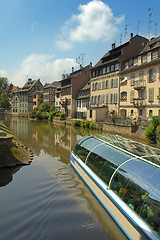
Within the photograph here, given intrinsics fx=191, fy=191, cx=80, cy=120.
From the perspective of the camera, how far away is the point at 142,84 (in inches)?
1045

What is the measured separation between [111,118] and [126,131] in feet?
13.2

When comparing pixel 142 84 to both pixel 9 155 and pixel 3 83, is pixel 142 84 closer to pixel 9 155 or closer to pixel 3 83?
pixel 9 155

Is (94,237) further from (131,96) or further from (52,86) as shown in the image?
(52,86)

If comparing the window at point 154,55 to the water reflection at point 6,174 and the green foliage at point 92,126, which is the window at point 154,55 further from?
the water reflection at point 6,174

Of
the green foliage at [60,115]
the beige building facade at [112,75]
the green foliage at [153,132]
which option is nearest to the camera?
the green foliage at [153,132]

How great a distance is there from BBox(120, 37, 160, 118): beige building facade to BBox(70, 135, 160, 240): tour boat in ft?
59.8

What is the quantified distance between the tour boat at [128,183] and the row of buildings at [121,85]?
18.4 metres

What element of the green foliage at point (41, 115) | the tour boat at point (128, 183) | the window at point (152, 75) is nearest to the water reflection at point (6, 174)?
the tour boat at point (128, 183)

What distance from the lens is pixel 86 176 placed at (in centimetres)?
832

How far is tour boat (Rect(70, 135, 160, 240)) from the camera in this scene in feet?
14.8

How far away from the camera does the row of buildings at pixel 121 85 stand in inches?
998

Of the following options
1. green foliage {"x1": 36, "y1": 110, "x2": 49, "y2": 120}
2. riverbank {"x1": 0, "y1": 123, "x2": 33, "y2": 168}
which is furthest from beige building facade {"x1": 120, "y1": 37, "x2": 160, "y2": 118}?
green foliage {"x1": 36, "y1": 110, "x2": 49, "y2": 120}

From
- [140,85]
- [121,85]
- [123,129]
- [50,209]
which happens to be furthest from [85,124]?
[50,209]

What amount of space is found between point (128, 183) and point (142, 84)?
23278mm
